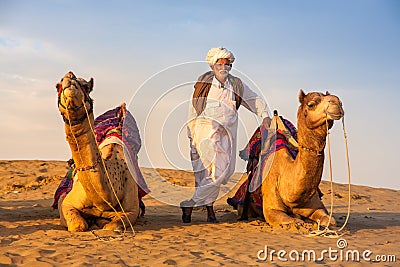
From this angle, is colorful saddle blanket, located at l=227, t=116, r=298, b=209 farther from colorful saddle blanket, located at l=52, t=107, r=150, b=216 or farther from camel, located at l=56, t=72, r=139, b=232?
camel, located at l=56, t=72, r=139, b=232

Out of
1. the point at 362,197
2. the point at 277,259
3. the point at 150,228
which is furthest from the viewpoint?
the point at 362,197

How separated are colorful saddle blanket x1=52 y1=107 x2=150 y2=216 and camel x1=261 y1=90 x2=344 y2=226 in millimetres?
1730

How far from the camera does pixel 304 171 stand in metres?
6.41

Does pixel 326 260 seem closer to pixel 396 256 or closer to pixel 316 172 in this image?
pixel 396 256

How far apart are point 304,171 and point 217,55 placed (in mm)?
2356

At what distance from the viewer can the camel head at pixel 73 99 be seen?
536 centimetres

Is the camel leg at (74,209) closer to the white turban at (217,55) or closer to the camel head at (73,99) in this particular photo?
the camel head at (73,99)

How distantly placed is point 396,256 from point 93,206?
3.42m

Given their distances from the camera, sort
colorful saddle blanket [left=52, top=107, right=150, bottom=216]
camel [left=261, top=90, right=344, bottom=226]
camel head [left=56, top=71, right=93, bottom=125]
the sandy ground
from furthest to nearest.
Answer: colorful saddle blanket [left=52, top=107, right=150, bottom=216]
camel [left=261, top=90, right=344, bottom=226]
camel head [left=56, top=71, right=93, bottom=125]
the sandy ground

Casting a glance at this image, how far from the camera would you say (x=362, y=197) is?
15.6 meters

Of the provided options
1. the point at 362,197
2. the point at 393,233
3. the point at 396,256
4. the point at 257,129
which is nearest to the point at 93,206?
the point at 257,129

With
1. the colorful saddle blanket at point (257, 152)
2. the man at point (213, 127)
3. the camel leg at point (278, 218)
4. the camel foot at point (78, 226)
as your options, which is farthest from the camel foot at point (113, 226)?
the colorful saddle blanket at point (257, 152)

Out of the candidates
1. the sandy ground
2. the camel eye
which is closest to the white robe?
the sandy ground

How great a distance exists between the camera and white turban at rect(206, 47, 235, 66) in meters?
7.82
